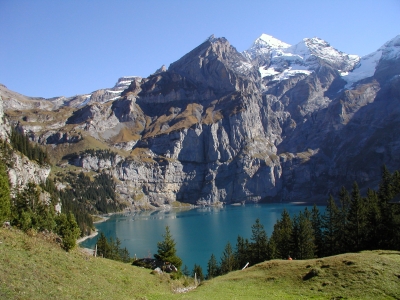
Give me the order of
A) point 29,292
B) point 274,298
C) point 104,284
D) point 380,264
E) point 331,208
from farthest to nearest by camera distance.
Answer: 1. point 331,208
2. point 380,264
3. point 274,298
4. point 104,284
5. point 29,292

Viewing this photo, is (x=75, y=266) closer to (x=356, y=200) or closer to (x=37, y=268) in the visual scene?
(x=37, y=268)

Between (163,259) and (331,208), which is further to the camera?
(331,208)

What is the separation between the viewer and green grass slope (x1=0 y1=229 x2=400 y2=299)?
1897 centimetres

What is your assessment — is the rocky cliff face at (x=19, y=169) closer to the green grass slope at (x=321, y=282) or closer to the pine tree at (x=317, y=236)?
the pine tree at (x=317, y=236)

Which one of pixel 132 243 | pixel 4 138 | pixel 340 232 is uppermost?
pixel 4 138

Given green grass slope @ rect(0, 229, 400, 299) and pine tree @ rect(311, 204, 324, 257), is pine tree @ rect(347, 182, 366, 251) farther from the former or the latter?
green grass slope @ rect(0, 229, 400, 299)

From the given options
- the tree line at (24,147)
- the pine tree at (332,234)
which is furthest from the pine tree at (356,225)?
the tree line at (24,147)

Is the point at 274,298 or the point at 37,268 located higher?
the point at 37,268

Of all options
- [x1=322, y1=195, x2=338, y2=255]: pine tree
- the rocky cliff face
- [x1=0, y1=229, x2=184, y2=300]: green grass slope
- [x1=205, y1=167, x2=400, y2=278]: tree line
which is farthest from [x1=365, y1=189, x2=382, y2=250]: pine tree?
the rocky cliff face

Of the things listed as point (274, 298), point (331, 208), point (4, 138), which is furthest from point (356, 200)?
point (4, 138)

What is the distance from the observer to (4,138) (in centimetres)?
11800

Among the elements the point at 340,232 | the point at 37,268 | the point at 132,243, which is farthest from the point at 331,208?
the point at 132,243

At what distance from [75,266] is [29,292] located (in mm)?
6990

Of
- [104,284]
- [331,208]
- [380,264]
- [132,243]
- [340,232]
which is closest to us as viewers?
[104,284]
